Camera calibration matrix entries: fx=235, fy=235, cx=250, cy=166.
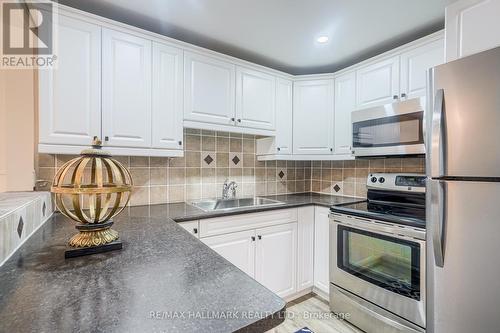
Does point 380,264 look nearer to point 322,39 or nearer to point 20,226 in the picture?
point 322,39

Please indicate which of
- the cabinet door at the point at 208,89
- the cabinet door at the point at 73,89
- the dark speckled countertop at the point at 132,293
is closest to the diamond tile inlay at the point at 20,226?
the dark speckled countertop at the point at 132,293

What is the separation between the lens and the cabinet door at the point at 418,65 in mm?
1714

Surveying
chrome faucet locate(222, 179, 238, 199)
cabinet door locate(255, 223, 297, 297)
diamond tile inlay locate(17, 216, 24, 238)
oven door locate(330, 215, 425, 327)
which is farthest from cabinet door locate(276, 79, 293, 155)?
diamond tile inlay locate(17, 216, 24, 238)

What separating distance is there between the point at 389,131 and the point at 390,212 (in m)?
0.64

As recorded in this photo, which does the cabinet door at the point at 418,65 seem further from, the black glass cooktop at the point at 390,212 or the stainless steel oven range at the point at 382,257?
the black glass cooktop at the point at 390,212

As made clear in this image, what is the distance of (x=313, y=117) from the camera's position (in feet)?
8.22

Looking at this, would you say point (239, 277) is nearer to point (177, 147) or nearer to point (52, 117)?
point (177, 147)

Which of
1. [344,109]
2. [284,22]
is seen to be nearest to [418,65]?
[344,109]

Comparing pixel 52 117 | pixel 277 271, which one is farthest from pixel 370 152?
pixel 52 117

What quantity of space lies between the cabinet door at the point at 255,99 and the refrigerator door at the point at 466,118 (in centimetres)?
135

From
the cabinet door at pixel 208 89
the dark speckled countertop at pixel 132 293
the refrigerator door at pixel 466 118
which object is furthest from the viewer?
the cabinet door at pixel 208 89

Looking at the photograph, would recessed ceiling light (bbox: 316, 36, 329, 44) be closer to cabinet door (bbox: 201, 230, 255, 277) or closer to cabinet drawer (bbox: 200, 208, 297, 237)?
cabinet drawer (bbox: 200, 208, 297, 237)

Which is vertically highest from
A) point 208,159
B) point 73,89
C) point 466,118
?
point 73,89

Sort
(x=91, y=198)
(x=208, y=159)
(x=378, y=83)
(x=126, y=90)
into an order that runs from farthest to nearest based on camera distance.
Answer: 1. (x=208, y=159)
2. (x=378, y=83)
3. (x=126, y=90)
4. (x=91, y=198)
